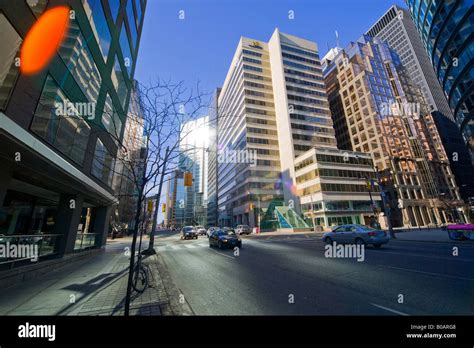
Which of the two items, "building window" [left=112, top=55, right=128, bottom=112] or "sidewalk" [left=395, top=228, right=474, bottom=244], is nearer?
"sidewalk" [left=395, top=228, right=474, bottom=244]

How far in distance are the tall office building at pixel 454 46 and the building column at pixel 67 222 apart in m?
42.4

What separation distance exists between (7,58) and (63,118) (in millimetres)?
3224

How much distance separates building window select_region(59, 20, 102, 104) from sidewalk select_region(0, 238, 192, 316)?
9890 millimetres

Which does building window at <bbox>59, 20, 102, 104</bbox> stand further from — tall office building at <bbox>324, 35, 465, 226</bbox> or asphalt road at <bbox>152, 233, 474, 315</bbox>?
tall office building at <bbox>324, 35, 465, 226</bbox>

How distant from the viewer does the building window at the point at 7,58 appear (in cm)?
621

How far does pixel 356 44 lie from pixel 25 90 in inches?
4128

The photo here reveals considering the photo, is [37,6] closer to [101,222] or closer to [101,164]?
[101,164]

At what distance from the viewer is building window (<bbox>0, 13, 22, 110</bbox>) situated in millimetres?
6207

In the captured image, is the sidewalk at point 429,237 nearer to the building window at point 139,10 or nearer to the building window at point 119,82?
the building window at point 119,82

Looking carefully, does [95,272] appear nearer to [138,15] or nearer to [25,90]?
[25,90]

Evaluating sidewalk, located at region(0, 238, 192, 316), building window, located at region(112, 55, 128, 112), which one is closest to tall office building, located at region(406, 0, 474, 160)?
building window, located at region(112, 55, 128, 112)

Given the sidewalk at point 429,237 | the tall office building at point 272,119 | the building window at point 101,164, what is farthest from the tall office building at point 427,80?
the building window at point 101,164

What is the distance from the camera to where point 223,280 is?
6.86m
